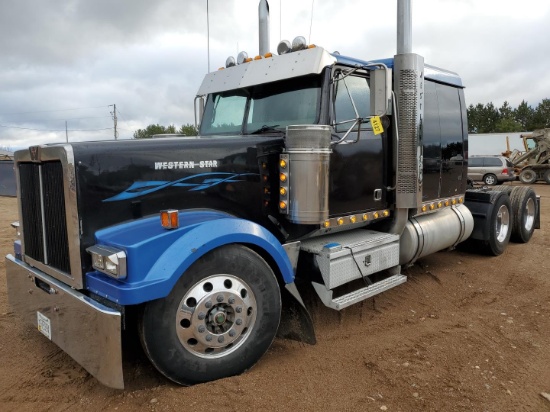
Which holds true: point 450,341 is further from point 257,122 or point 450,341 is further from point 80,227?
point 80,227

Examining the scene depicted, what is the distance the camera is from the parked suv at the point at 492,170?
22.5 meters

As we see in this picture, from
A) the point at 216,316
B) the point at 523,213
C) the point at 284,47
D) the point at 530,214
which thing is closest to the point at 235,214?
the point at 216,316

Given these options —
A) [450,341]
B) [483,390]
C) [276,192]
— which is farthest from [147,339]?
[450,341]

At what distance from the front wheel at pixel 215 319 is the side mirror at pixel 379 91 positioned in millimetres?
1667

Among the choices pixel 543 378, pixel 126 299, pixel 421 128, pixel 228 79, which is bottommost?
pixel 543 378

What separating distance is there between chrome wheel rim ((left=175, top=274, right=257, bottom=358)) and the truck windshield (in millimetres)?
1724

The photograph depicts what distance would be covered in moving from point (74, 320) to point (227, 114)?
266 cm

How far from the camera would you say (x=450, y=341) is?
400 centimetres

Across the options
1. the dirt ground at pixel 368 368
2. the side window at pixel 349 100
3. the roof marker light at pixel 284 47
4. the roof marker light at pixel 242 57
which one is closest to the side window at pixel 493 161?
the dirt ground at pixel 368 368

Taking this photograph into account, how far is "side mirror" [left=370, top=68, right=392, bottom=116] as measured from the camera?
12.8ft

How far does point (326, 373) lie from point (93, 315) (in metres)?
1.70

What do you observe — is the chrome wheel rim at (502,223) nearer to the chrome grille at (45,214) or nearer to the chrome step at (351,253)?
the chrome step at (351,253)

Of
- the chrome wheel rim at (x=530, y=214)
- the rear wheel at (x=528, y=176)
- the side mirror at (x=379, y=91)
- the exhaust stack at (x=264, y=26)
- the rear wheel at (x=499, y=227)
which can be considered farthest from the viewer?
the rear wheel at (x=528, y=176)

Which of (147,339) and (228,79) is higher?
(228,79)
